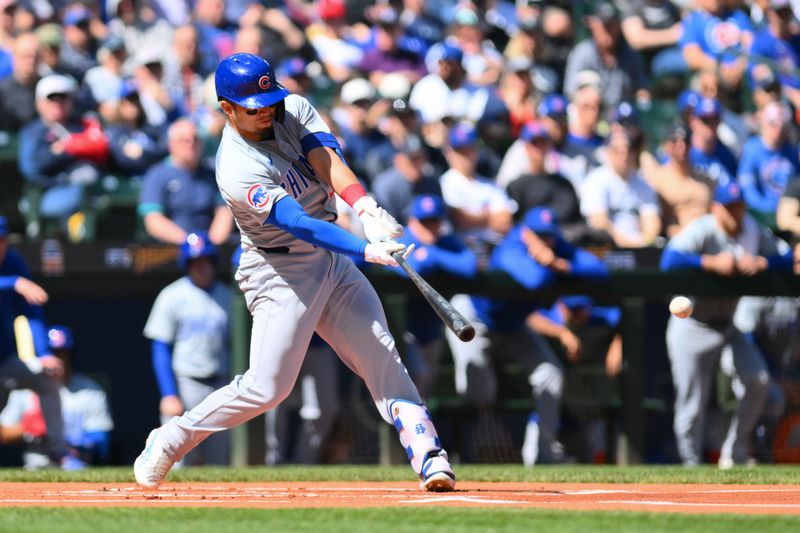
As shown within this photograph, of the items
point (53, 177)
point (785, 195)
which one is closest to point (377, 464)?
point (53, 177)

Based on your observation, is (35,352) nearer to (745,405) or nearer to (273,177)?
(273,177)

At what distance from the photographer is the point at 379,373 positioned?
6246 mm

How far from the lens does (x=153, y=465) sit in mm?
6449

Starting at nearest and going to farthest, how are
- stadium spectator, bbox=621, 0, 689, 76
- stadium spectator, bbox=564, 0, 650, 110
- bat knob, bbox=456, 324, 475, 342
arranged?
bat knob, bbox=456, 324, 475, 342 < stadium spectator, bbox=564, 0, 650, 110 < stadium spectator, bbox=621, 0, 689, 76

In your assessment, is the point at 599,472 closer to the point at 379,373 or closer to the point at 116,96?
the point at 379,373

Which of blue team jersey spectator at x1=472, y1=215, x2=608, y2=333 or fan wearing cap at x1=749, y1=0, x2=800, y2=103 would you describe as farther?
fan wearing cap at x1=749, y1=0, x2=800, y2=103

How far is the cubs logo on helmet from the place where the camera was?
19.1ft

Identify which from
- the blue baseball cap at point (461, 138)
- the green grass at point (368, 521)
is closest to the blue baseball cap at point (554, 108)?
the blue baseball cap at point (461, 138)

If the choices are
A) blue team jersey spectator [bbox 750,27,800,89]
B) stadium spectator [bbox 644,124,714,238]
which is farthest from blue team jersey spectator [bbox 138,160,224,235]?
blue team jersey spectator [bbox 750,27,800,89]

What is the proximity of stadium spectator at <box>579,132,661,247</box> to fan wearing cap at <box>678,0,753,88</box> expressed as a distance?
8.23ft

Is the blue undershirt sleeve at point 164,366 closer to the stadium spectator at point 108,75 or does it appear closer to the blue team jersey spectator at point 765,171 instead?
the stadium spectator at point 108,75

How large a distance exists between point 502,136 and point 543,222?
2.25 metres

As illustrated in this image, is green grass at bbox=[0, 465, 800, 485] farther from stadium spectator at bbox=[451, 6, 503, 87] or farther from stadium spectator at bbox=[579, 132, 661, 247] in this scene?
stadium spectator at bbox=[451, 6, 503, 87]

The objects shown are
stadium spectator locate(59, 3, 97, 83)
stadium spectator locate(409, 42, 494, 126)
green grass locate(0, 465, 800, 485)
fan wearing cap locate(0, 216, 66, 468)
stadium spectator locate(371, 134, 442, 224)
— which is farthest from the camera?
stadium spectator locate(409, 42, 494, 126)
